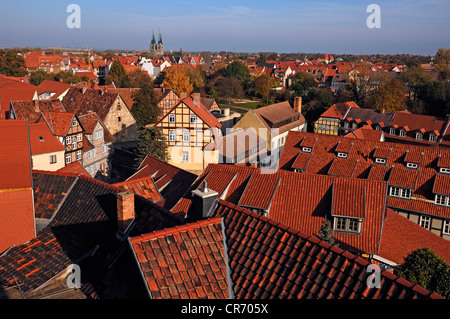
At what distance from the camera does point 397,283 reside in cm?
643

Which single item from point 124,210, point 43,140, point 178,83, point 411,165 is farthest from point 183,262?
point 178,83

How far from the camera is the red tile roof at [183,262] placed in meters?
7.22

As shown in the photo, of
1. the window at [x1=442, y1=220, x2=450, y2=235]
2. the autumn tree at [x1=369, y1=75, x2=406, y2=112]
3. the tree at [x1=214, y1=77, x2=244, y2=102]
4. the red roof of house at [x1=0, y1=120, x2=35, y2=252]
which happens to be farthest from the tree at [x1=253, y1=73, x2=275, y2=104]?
the red roof of house at [x1=0, y1=120, x2=35, y2=252]

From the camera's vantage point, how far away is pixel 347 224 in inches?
746

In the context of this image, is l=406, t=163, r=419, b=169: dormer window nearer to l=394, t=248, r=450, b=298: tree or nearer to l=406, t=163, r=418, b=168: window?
l=406, t=163, r=418, b=168: window

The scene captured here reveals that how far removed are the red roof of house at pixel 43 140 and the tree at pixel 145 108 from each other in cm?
2040

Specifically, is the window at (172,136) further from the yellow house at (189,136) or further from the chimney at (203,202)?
the chimney at (203,202)

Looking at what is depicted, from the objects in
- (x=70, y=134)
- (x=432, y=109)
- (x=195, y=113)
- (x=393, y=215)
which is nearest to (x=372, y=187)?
(x=393, y=215)

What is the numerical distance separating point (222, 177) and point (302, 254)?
1351 centimetres

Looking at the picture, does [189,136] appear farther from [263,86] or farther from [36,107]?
[263,86]

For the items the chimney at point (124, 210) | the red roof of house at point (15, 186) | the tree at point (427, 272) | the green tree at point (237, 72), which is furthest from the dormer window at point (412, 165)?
the green tree at point (237, 72)

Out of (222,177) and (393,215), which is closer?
(222,177)

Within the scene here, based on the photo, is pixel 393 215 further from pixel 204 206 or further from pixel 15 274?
pixel 15 274

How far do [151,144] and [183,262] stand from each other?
88.4ft
